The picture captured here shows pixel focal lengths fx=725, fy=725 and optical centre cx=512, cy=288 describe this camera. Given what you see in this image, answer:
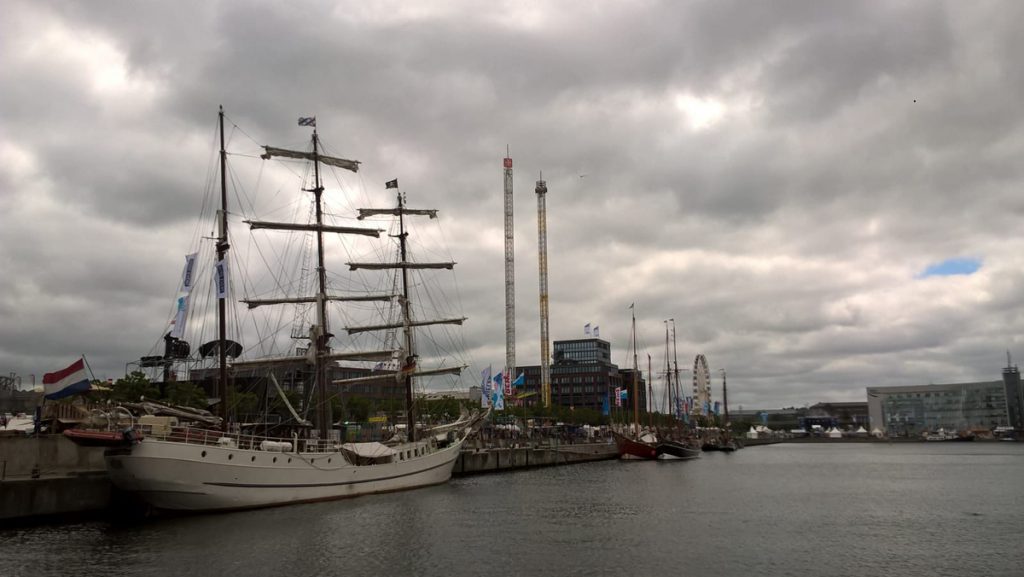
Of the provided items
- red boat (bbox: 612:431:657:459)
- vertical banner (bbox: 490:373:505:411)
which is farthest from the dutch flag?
red boat (bbox: 612:431:657:459)

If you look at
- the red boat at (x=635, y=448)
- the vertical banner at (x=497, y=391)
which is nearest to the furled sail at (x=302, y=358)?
the vertical banner at (x=497, y=391)

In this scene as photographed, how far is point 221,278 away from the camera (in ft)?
153

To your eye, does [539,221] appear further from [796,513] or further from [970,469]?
[796,513]

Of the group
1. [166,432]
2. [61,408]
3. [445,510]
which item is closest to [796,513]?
[445,510]

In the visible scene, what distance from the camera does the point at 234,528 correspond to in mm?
36562

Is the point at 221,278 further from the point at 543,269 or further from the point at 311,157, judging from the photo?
the point at 543,269

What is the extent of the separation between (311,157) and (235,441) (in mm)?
25437

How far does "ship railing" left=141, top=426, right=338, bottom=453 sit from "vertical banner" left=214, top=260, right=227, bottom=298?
856 cm

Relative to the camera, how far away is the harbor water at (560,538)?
28.8 metres

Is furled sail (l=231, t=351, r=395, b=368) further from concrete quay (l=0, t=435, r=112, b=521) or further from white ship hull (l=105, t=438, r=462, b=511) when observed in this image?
concrete quay (l=0, t=435, r=112, b=521)

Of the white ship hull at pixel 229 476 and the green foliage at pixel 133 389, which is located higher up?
the green foliage at pixel 133 389

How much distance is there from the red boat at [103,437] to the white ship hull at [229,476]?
17.4 inches

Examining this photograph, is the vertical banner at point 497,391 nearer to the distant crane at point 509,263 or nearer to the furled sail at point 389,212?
the furled sail at point 389,212

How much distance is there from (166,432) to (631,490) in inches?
1485
